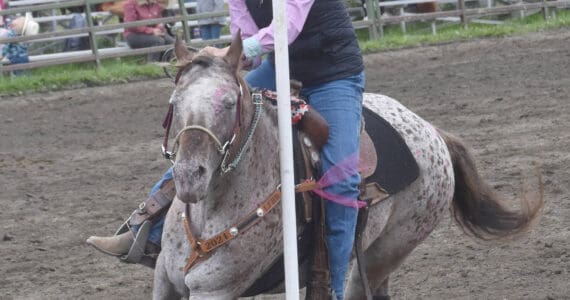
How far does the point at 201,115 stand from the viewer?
13.5 feet

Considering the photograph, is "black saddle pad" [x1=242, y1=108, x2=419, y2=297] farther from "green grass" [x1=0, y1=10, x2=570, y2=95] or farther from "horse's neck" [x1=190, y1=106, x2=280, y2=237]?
"green grass" [x1=0, y1=10, x2=570, y2=95]

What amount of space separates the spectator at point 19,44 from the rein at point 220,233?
10.8 m

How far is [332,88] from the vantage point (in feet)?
16.4

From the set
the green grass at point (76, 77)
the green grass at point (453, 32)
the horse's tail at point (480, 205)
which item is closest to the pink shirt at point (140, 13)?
the green grass at point (76, 77)

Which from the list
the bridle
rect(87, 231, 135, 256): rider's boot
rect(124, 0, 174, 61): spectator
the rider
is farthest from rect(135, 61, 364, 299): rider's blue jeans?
rect(124, 0, 174, 61): spectator

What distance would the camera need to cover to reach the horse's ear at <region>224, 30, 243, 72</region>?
14.2 feet

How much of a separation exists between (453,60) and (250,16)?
30.2 feet

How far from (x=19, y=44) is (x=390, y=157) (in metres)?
10.4

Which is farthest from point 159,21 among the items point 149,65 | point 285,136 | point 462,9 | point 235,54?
point 285,136

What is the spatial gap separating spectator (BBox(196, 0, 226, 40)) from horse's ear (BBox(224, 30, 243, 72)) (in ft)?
36.9

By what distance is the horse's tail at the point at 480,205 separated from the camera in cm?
601

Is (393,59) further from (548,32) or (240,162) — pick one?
(240,162)

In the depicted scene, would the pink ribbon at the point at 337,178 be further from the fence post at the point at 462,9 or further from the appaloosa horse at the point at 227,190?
the fence post at the point at 462,9

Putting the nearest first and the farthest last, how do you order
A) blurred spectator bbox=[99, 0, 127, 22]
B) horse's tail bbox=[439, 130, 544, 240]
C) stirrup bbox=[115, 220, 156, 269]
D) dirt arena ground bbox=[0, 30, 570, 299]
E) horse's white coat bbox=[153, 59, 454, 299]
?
horse's white coat bbox=[153, 59, 454, 299] < stirrup bbox=[115, 220, 156, 269] < horse's tail bbox=[439, 130, 544, 240] < dirt arena ground bbox=[0, 30, 570, 299] < blurred spectator bbox=[99, 0, 127, 22]
